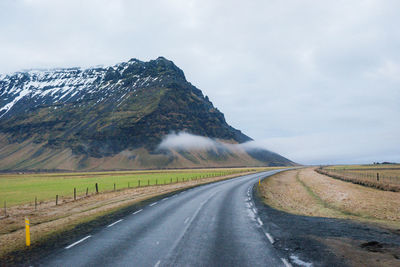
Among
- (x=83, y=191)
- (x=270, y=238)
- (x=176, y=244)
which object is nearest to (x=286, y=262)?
(x=270, y=238)

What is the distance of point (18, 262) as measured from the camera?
9.34 metres

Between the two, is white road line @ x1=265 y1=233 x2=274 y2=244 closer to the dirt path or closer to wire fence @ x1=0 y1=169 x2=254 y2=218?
the dirt path

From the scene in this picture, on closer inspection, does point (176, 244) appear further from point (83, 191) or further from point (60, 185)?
point (60, 185)

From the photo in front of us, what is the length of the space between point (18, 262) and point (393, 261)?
38.4 ft

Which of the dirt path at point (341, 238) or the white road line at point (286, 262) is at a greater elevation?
the white road line at point (286, 262)

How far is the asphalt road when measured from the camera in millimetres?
8978

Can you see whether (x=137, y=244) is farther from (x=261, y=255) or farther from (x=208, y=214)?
(x=208, y=214)

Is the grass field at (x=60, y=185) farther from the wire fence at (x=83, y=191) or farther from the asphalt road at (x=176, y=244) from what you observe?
the asphalt road at (x=176, y=244)

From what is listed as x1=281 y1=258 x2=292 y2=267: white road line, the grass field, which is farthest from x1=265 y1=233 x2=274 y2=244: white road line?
the grass field

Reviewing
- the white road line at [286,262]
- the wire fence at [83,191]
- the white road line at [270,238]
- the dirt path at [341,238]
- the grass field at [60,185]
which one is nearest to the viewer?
the white road line at [286,262]

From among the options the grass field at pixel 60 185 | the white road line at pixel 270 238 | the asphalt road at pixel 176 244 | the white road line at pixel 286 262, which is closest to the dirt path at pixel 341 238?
the white road line at pixel 270 238

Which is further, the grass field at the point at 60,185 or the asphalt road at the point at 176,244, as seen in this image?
the grass field at the point at 60,185

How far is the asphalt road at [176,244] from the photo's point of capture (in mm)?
8978

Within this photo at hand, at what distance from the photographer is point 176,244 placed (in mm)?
10836
